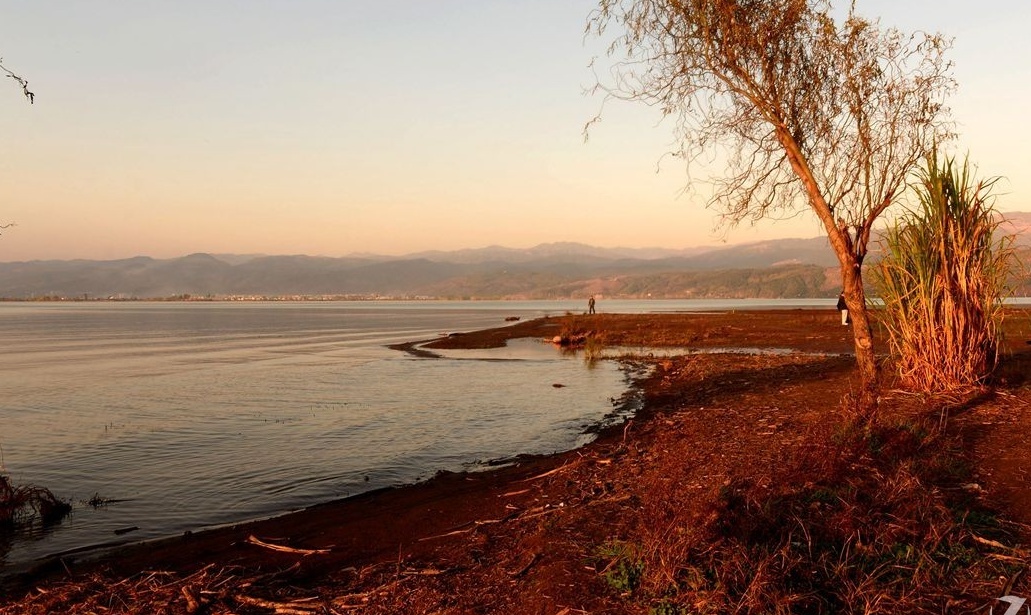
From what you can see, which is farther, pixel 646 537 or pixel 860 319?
pixel 860 319

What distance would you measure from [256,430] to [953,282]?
1722 centimetres

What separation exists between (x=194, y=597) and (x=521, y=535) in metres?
3.45

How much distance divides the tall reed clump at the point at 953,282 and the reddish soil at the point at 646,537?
42.1 inches

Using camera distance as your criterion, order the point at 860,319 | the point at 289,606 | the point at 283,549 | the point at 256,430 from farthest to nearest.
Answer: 1. the point at 256,430
2. the point at 860,319
3. the point at 283,549
4. the point at 289,606

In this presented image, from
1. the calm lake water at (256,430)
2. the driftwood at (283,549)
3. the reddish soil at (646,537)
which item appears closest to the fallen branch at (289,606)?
the reddish soil at (646,537)

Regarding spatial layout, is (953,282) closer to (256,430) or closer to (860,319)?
(860,319)

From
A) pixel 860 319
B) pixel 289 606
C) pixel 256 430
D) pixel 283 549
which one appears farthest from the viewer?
pixel 256 430

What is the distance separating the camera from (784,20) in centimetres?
1339

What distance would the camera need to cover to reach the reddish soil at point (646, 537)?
205 inches

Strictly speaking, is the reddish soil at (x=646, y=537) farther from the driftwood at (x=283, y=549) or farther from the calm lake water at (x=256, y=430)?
the calm lake water at (x=256, y=430)

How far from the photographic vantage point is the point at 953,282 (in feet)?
42.2

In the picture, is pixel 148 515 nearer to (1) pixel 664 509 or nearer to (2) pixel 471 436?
(2) pixel 471 436

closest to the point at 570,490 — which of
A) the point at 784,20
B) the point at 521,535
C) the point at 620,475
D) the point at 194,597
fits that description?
the point at 620,475

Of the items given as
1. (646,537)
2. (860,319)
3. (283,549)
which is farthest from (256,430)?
(860,319)
